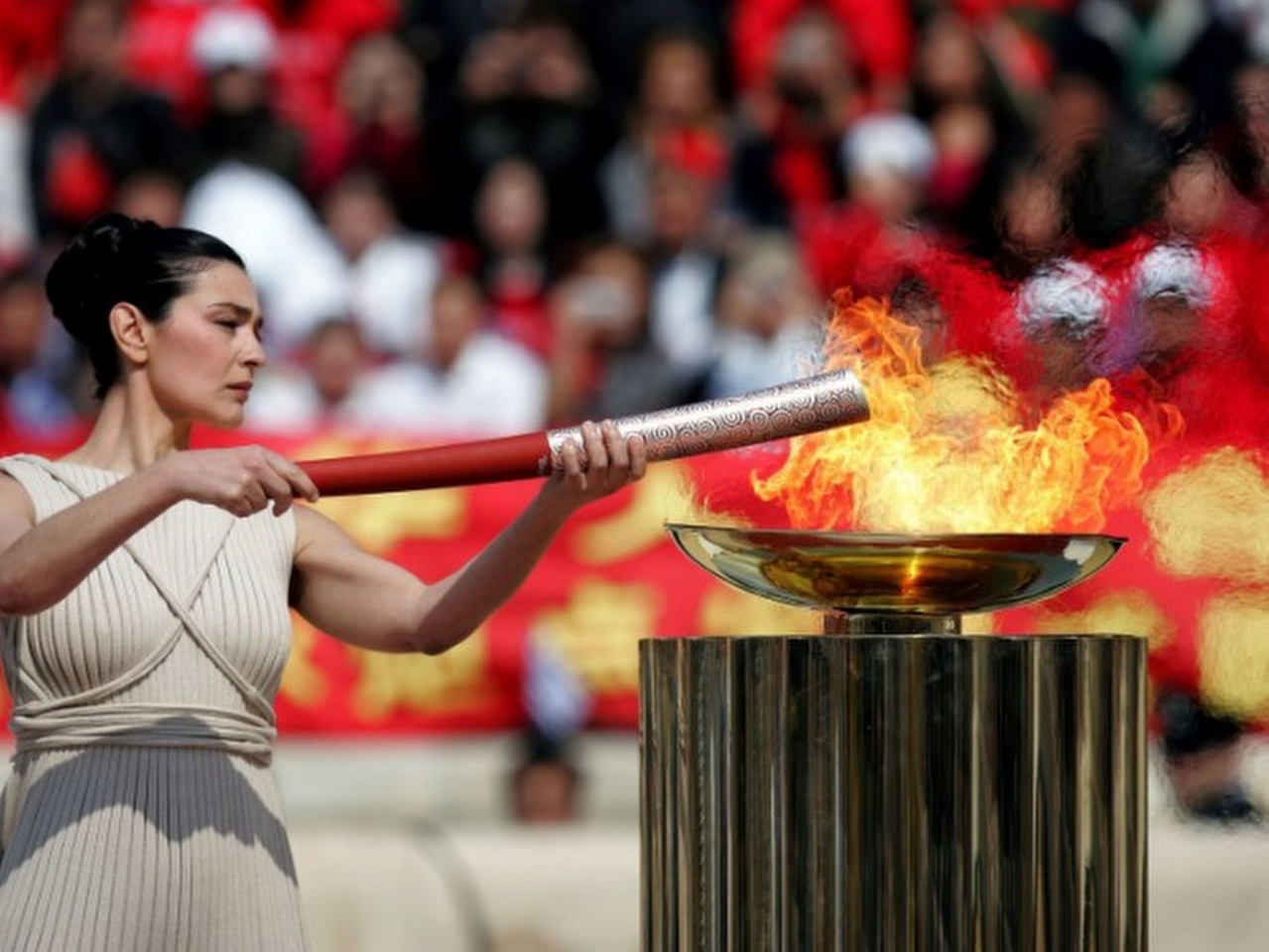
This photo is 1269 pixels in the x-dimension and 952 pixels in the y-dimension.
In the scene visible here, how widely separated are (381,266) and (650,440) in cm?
462

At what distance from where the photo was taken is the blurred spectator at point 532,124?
7.71 meters

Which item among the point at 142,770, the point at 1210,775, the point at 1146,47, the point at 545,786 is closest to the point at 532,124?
the point at 1146,47

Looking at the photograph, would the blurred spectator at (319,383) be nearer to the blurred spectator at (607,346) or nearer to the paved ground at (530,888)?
the blurred spectator at (607,346)

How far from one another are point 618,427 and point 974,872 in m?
0.63

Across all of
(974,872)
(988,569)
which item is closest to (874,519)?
(988,569)

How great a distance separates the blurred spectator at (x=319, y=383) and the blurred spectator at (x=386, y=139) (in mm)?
812

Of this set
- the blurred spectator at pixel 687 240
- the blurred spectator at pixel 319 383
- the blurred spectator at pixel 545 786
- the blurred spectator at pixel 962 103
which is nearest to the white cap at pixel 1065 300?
the blurred spectator at pixel 545 786

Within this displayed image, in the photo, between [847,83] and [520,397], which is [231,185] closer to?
[520,397]

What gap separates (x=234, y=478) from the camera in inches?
109

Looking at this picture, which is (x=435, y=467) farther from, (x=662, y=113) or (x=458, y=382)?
(x=662, y=113)

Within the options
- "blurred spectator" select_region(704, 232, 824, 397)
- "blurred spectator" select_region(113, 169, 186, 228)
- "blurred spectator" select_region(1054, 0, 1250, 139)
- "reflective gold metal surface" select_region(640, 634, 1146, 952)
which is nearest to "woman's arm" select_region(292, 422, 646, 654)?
"reflective gold metal surface" select_region(640, 634, 1146, 952)

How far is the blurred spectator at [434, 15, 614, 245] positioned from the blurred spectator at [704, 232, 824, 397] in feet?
2.20

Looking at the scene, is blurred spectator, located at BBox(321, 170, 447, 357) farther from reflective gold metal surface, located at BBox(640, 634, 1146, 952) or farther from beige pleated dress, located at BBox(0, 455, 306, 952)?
reflective gold metal surface, located at BBox(640, 634, 1146, 952)

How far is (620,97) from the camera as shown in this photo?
7.92 m
